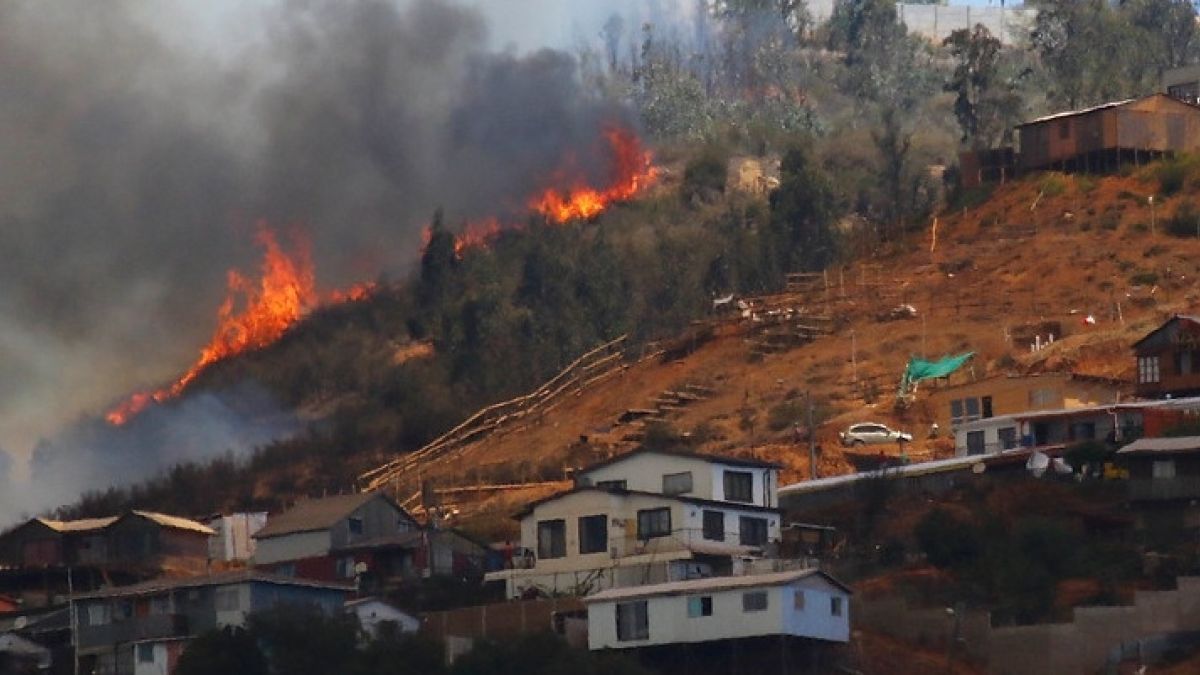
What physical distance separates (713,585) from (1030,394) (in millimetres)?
27440

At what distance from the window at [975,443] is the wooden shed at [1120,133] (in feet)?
118

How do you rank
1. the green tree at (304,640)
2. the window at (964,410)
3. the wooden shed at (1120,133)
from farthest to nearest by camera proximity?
the wooden shed at (1120,133), the window at (964,410), the green tree at (304,640)

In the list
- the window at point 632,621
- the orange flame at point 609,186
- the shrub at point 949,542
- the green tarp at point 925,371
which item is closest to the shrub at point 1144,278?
the green tarp at point 925,371

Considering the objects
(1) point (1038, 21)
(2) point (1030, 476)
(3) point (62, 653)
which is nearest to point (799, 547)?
(2) point (1030, 476)

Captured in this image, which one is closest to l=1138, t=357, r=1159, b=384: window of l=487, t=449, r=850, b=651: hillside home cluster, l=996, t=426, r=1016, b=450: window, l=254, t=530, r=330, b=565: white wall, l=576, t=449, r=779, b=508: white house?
l=996, t=426, r=1016, b=450: window

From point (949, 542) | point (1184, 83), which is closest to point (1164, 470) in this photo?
point (949, 542)

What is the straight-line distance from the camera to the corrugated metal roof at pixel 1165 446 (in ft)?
265

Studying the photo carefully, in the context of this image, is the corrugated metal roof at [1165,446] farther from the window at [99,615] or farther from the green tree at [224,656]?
the window at [99,615]

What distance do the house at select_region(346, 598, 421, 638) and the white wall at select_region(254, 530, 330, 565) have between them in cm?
1094

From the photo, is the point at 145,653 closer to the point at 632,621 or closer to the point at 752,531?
the point at 632,621

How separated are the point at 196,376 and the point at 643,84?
223 feet

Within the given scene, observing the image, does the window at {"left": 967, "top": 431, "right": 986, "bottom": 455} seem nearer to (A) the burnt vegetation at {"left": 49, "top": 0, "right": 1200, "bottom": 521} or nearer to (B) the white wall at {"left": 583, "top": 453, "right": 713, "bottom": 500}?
(B) the white wall at {"left": 583, "top": 453, "right": 713, "bottom": 500}

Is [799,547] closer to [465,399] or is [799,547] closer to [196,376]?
[465,399]

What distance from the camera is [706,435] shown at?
11062 centimetres
